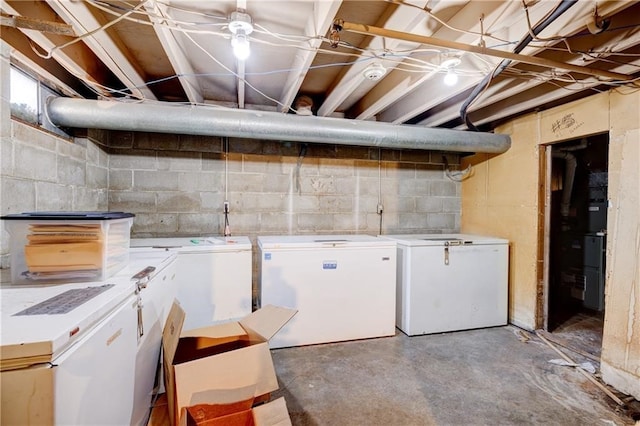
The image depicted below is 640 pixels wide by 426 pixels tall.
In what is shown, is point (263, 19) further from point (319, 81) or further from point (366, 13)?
point (319, 81)

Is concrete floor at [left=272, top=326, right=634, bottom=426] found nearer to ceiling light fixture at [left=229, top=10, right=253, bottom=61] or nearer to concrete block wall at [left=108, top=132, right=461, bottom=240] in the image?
concrete block wall at [left=108, top=132, right=461, bottom=240]

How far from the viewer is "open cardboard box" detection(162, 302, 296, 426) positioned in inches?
46.9

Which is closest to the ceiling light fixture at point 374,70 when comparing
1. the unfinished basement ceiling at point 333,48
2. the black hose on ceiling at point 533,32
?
the unfinished basement ceiling at point 333,48

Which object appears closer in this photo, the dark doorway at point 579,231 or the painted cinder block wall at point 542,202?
the painted cinder block wall at point 542,202

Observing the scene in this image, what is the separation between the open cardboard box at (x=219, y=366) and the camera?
1190 millimetres

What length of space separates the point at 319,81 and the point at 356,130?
526 mm

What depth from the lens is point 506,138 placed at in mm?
2965

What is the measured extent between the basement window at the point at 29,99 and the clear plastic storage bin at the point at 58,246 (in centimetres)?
92

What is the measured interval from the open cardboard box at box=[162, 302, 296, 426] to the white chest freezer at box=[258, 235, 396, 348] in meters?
0.72

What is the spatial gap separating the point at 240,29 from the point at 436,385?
2481 mm

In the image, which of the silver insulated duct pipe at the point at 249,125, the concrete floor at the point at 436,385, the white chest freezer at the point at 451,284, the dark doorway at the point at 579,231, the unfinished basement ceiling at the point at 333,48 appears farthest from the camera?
the dark doorway at the point at 579,231

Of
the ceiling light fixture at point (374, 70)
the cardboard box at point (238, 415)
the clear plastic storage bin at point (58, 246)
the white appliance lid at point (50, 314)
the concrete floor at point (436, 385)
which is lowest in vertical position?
the concrete floor at point (436, 385)

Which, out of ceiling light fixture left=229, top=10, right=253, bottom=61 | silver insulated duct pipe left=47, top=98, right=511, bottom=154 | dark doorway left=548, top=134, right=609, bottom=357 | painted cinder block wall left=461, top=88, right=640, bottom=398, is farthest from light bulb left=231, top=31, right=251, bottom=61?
dark doorway left=548, top=134, right=609, bottom=357

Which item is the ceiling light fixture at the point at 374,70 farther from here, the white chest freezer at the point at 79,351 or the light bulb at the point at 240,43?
the white chest freezer at the point at 79,351
